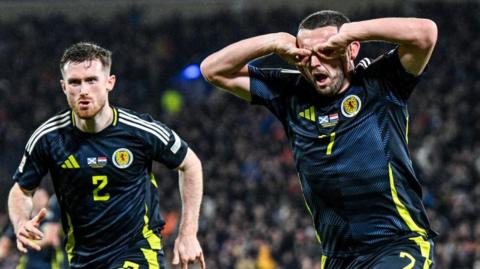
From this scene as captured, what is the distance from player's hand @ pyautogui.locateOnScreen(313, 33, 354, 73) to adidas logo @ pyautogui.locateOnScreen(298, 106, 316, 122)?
359 millimetres

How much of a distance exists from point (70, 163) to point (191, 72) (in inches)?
853

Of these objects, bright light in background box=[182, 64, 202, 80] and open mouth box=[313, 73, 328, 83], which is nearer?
open mouth box=[313, 73, 328, 83]

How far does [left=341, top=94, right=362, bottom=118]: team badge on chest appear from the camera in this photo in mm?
5422

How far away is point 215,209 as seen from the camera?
20.0m

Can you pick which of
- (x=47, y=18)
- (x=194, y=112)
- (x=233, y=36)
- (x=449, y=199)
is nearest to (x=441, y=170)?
(x=449, y=199)

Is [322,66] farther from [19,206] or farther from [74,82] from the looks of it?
[19,206]

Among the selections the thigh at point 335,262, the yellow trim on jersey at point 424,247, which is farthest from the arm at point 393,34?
the thigh at point 335,262

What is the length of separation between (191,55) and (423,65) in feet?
75.9

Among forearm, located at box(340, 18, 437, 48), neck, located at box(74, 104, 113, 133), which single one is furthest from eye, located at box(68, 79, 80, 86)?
forearm, located at box(340, 18, 437, 48)

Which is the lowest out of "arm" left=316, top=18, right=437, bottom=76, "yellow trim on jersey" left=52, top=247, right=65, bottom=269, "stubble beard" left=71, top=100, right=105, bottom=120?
"yellow trim on jersey" left=52, top=247, right=65, bottom=269

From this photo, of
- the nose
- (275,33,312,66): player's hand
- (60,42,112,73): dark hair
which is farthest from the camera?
(60,42,112,73): dark hair

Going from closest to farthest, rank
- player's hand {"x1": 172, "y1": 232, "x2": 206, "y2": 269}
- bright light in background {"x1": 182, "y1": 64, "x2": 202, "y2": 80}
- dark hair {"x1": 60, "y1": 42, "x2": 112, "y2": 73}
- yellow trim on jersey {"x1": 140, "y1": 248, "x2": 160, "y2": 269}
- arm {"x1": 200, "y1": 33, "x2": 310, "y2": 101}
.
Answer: arm {"x1": 200, "y1": 33, "x2": 310, "y2": 101} < player's hand {"x1": 172, "y1": 232, "x2": 206, "y2": 269} < dark hair {"x1": 60, "y1": 42, "x2": 112, "y2": 73} < yellow trim on jersey {"x1": 140, "y1": 248, "x2": 160, "y2": 269} < bright light in background {"x1": 182, "y1": 64, "x2": 202, "y2": 80}

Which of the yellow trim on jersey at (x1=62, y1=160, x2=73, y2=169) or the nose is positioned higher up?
the nose

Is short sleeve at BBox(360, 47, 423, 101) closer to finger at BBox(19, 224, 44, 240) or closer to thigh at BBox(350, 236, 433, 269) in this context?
thigh at BBox(350, 236, 433, 269)
